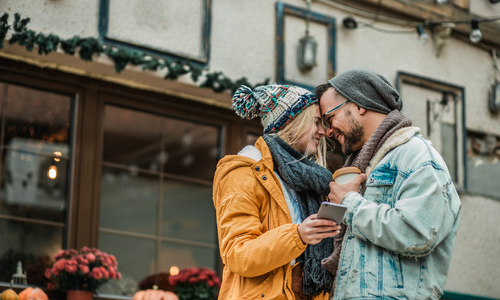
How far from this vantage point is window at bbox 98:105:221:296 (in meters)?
5.95

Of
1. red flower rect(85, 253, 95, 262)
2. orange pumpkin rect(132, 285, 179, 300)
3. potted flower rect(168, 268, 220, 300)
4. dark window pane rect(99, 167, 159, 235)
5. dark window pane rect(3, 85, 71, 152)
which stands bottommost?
orange pumpkin rect(132, 285, 179, 300)

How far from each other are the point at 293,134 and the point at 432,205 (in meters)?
0.87

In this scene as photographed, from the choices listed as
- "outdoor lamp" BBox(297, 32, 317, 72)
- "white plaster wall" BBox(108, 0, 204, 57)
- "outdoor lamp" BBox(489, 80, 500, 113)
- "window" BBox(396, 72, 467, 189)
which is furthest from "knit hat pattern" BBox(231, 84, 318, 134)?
"outdoor lamp" BBox(489, 80, 500, 113)

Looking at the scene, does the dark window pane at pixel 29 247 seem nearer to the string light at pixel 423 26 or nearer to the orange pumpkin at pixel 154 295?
the orange pumpkin at pixel 154 295

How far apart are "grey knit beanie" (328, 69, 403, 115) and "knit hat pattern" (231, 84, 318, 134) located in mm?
241

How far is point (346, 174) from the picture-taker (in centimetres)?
280

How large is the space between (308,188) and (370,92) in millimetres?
520

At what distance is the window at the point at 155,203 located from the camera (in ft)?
19.5

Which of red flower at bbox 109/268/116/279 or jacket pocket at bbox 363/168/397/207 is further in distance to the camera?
red flower at bbox 109/268/116/279

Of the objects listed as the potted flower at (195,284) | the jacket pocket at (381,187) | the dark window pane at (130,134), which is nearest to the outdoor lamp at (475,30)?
the dark window pane at (130,134)

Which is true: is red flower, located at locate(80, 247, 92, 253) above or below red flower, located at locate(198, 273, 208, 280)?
above

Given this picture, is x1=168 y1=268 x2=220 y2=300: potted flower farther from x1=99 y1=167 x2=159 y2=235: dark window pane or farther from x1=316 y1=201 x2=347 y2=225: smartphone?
x1=316 y1=201 x2=347 y2=225: smartphone

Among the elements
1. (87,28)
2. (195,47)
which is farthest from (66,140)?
(195,47)

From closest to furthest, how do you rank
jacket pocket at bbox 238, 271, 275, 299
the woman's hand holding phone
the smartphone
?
the smartphone → the woman's hand holding phone → jacket pocket at bbox 238, 271, 275, 299
